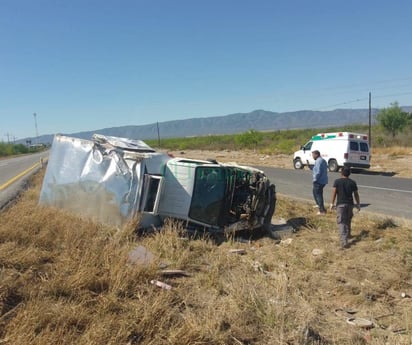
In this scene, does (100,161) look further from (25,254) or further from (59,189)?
(25,254)

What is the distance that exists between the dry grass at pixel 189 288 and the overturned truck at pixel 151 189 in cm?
46

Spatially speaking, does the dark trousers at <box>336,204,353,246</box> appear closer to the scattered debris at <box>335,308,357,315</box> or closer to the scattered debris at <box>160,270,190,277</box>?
the scattered debris at <box>335,308,357,315</box>

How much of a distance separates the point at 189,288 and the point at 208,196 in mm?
2899

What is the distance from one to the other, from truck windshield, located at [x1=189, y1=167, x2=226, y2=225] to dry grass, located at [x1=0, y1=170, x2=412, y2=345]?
1.68ft

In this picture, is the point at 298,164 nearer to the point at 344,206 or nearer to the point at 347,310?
the point at 344,206

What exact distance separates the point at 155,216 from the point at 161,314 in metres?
3.83

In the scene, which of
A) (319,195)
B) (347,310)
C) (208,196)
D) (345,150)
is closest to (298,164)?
(345,150)

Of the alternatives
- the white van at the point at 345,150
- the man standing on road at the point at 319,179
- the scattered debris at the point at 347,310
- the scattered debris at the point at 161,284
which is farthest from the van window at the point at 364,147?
the scattered debris at the point at 161,284

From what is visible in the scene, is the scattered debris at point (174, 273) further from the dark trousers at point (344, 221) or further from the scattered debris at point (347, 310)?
the dark trousers at point (344, 221)

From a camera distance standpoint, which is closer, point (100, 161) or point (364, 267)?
point (364, 267)

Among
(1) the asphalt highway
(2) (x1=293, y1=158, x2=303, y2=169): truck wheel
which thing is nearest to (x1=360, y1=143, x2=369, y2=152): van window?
(2) (x1=293, y1=158, x2=303, y2=169): truck wheel

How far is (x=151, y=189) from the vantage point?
7434 mm

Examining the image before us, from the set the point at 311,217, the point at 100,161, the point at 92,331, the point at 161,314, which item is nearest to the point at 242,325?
the point at 161,314

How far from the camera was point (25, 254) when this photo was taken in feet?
16.2
